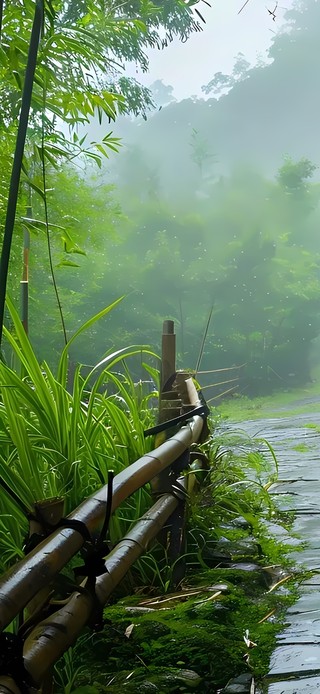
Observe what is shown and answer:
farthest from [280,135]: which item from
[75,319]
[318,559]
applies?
[318,559]

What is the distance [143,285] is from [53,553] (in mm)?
24729

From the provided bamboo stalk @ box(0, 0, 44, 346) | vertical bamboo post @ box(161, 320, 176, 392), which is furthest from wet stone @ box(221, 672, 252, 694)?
vertical bamboo post @ box(161, 320, 176, 392)

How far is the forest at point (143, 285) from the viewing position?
1.67 m

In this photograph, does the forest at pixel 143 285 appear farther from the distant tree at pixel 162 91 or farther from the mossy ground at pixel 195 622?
the distant tree at pixel 162 91

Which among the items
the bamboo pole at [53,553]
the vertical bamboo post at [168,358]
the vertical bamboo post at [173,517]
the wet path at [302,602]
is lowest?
the wet path at [302,602]

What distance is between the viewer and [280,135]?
49719mm

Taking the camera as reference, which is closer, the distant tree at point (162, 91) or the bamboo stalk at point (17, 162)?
the bamboo stalk at point (17, 162)

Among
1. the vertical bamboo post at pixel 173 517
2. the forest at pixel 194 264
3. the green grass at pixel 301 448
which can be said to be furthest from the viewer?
the forest at pixel 194 264

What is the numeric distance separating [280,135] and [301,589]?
49649mm

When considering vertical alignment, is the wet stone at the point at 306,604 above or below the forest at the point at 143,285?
below

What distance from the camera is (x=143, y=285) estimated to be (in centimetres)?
2581

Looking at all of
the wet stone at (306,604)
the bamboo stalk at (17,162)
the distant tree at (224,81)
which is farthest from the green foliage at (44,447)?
the distant tree at (224,81)

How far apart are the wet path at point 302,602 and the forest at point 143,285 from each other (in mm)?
48

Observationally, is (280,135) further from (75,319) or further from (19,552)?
(19,552)
